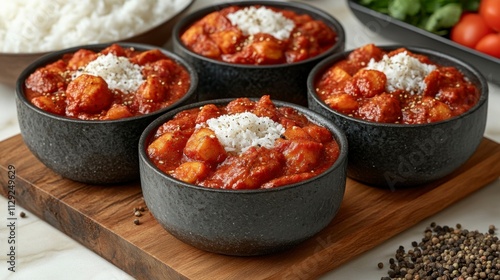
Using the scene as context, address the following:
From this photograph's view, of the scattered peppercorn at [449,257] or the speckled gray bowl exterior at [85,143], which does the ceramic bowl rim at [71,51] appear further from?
the scattered peppercorn at [449,257]

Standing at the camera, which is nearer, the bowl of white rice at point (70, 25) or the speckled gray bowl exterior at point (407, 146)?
the speckled gray bowl exterior at point (407, 146)

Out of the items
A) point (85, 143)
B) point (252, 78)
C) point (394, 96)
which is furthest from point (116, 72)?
point (394, 96)

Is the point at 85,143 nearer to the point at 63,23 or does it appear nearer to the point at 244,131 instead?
the point at 244,131

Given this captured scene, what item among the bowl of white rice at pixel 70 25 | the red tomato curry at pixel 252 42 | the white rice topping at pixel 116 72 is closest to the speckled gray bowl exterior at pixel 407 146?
the red tomato curry at pixel 252 42

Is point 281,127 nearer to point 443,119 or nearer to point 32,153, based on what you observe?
point 443,119

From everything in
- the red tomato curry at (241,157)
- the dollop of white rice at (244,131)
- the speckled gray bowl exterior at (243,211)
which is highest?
the dollop of white rice at (244,131)

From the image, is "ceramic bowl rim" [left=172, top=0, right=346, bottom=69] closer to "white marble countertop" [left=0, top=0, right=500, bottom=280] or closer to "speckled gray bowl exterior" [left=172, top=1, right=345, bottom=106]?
"speckled gray bowl exterior" [left=172, top=1, right=345, bottom=106]

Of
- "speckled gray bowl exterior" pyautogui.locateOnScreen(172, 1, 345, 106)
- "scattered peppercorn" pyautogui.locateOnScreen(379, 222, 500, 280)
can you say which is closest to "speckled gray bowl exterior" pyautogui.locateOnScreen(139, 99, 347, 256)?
"scattered peppercorn" pyautogui.locateOnScreen(379, 222, 500, 280)

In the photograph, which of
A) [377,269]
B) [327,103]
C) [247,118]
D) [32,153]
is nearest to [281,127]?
[247,118]
